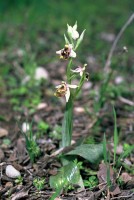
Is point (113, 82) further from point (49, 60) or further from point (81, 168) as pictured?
point (81, 168)

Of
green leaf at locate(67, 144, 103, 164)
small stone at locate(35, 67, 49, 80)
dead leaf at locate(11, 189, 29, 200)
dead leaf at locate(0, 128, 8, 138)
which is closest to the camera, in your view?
dead leaf at locate(11, 189, 29, 200)

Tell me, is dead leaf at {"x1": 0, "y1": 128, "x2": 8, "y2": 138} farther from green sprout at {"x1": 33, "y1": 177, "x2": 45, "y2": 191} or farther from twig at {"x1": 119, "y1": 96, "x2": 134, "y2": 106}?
twig at {"x1": 119, "y1": 96, "x2": 134, "y2": 106}

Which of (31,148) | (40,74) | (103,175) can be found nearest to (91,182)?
(103,175)

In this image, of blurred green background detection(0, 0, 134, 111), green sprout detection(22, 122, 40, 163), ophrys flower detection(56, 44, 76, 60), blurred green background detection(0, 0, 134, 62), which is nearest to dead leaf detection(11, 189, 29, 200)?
green sprout detection(22, 122, 40, 163)

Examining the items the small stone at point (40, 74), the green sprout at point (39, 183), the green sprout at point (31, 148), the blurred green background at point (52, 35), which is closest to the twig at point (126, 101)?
the blurred green background at point (52, 35)

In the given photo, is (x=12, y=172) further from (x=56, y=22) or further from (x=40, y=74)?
(x=56, y=22)

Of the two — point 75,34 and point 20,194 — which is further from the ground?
point 75,34

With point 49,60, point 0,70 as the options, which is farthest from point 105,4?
point 0,70

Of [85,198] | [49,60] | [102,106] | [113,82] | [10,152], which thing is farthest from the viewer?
[49,60]
